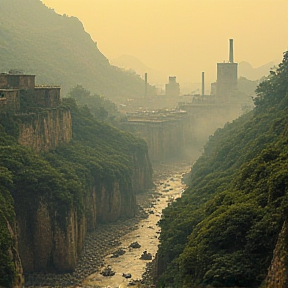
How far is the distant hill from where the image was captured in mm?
124250

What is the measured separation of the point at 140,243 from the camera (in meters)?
51.8

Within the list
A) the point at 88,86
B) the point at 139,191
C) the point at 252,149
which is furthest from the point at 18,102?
the point at 88,86

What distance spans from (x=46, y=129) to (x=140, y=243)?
13.5 metres

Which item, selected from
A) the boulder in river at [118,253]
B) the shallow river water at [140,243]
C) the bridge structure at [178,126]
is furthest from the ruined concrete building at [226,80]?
the boulder in river at [118,253]

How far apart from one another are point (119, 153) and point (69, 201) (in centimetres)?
2414

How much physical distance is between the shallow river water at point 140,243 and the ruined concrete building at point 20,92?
13868mm

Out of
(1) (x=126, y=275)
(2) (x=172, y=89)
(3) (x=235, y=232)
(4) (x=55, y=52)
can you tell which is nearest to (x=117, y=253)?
(1) (x=126, y=275)

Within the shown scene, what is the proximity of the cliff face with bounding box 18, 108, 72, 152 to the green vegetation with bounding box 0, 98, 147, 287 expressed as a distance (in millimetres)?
628

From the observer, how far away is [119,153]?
70062 mm

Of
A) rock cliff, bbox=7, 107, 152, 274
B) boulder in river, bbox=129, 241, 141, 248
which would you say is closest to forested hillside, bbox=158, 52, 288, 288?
boulder in river, bbox=129, 241, 141, 248

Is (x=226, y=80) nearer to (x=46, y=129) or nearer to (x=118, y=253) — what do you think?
(x=46, y=129)

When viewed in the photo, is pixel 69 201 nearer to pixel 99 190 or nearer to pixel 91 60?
pixel 99 190

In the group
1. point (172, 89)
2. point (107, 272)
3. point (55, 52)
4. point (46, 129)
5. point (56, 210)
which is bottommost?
point (107, 272)

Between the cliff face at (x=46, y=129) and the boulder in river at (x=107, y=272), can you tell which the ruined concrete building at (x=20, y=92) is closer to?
the cliff face at (x=46, y=129)
